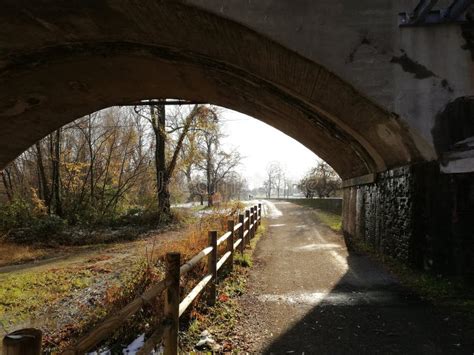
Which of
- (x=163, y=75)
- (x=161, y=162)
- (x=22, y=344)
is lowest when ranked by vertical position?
(x=22, y=344)

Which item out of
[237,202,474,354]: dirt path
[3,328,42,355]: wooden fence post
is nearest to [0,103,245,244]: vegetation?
[237,202,474,354]: dirt path

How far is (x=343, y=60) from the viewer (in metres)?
5.51

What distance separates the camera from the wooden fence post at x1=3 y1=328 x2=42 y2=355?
1514mm

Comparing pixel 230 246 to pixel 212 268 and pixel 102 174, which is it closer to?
pixel 212 268

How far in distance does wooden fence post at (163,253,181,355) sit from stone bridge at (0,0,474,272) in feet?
11.8

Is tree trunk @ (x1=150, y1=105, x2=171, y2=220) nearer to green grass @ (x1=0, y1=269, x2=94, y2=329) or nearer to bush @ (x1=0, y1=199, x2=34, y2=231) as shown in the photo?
bush @ (x1=0, y1=199, x2=34, y2=231)

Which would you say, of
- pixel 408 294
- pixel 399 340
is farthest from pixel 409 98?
pixel 399 340

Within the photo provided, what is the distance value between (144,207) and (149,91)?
12.1 meters

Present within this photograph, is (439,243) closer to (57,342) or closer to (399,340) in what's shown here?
(399,340)

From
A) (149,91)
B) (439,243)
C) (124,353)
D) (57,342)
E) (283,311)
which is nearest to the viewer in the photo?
(124,353)

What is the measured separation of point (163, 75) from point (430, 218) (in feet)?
20.1

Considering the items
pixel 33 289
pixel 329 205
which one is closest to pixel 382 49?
pixel 33 289

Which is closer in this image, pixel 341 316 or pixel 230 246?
pixel 341 316

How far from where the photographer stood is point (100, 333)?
214 cm
